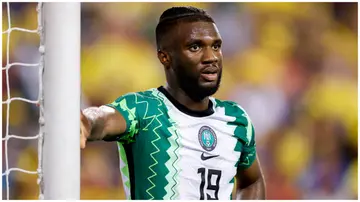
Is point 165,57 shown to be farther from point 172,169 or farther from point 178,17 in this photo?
point 172,169

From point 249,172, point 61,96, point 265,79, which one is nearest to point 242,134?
point 249,172

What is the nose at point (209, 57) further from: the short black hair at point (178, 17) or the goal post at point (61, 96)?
the goal post at point (61, 96)

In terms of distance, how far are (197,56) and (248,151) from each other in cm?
39

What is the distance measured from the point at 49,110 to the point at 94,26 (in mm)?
2351

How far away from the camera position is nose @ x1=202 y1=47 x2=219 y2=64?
2.25m

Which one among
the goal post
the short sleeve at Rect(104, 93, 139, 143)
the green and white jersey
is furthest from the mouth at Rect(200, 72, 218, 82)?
the goal post

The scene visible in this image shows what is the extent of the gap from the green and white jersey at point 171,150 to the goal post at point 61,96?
49 centimetres

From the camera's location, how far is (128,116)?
2129 mm

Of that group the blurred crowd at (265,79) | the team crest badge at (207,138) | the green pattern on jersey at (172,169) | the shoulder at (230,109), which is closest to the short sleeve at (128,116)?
the green pattern on jersey at (172,169)

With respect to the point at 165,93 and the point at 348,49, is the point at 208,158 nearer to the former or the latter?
the point at 165,93

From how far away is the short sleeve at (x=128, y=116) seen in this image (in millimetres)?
2123

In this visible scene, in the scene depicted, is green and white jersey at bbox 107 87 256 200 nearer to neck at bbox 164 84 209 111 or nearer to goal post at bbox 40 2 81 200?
neck at bbox 164 84 209 111

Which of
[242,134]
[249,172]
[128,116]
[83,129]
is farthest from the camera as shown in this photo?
[249,172]

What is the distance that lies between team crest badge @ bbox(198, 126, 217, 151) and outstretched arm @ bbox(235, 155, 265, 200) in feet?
0.89
